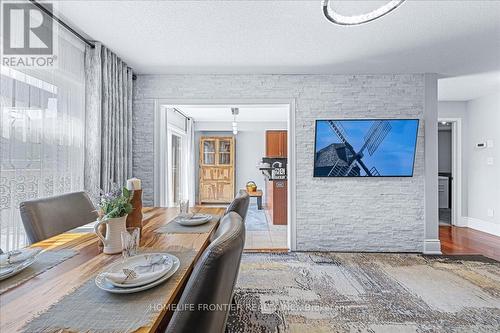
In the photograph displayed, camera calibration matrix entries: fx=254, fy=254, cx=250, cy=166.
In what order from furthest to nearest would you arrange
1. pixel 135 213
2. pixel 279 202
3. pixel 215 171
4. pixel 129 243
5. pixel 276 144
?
pixel 215 171 → pixel 276 144 → pixel 279 202 → pixel 135 213 → pixel 129 243

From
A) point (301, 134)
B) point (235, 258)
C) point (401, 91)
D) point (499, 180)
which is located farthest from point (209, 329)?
point (499, 180)

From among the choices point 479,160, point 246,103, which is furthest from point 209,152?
point 479,160

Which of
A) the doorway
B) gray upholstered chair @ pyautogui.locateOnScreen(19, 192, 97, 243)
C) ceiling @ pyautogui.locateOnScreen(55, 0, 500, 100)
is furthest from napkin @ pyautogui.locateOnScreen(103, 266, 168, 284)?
the doorway

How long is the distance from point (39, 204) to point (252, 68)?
253 cm

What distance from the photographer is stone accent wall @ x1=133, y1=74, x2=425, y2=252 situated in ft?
10.9

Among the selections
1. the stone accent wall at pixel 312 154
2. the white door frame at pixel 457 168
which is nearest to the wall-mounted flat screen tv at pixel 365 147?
the stone accent wall at pixel 312 154

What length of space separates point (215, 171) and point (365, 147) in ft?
15.5

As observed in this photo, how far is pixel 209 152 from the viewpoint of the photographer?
24.0 feet

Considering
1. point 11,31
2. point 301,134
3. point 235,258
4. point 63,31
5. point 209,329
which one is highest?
point 63,31

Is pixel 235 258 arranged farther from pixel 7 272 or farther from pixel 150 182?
pixel 150 182

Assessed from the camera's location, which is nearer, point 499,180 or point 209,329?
point 209,329

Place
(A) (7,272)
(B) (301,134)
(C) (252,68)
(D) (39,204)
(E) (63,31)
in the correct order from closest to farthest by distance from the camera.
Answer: (A) (7,272)
(D) (39,204)
(E) (63,31)
(C) (252,68)
(B) (301,134)

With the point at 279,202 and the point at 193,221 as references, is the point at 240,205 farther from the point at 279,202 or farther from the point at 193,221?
the point at 279,202

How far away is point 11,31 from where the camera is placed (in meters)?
1.74
